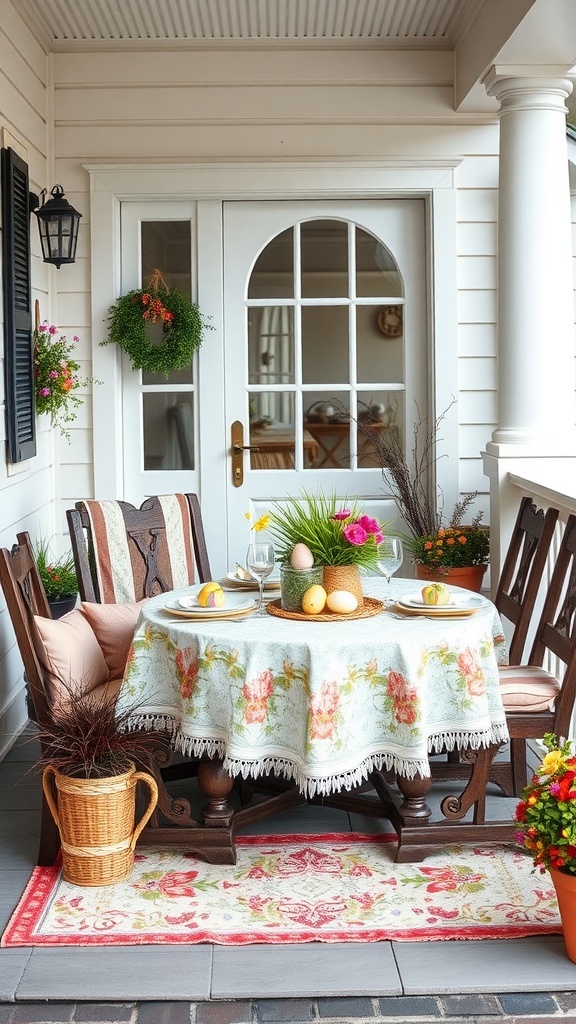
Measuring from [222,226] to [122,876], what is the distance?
3160 mm

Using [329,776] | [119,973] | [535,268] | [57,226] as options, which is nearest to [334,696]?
[329,776]

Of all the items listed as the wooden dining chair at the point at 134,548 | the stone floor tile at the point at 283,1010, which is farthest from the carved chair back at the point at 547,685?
the wooden dining chair at the point at 134,548

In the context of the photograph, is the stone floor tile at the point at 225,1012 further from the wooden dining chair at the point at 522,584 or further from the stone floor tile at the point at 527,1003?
the wooden dining chair at the point at 522,584

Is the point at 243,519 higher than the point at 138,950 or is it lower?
higher

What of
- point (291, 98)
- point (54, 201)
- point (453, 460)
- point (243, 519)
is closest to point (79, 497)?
point (243, 519)

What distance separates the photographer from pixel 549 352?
4.39 m

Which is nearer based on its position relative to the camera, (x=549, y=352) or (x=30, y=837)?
(x=30, y=837)

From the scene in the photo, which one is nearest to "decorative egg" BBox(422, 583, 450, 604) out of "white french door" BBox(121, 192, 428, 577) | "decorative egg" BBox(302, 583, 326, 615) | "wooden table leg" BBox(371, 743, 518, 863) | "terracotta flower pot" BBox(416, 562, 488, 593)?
"decorative egg" BBox(302, 583, 326, 615)

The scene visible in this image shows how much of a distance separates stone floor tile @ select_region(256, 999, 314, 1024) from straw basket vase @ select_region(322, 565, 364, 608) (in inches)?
45.4

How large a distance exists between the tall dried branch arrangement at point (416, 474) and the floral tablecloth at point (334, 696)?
6.83ft

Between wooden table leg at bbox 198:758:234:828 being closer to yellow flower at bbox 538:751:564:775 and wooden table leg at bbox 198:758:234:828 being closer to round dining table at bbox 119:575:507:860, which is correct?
round dining table at bbox 119:575:507:860

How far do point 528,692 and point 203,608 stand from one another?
0.96m

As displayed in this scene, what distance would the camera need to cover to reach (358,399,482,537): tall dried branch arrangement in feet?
16.4

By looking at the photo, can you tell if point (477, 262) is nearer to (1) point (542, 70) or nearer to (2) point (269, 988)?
(1) point (542, 70)
